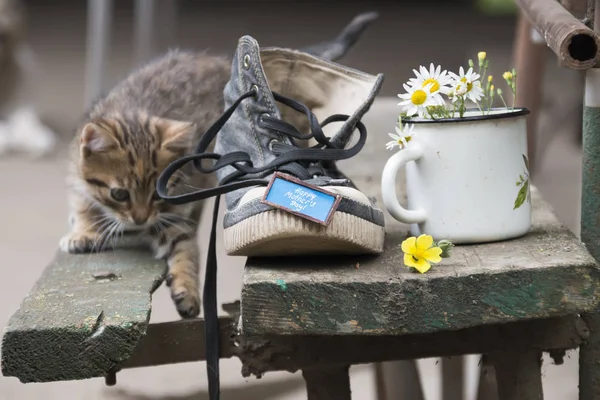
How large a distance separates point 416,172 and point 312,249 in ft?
0.61

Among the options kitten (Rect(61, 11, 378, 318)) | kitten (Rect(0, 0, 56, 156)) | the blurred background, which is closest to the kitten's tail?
the blurred background

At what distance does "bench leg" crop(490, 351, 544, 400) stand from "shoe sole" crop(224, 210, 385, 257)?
0.99 feet

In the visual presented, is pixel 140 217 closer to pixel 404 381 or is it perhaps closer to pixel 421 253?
pixel 421 253

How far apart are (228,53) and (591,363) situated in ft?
10.4

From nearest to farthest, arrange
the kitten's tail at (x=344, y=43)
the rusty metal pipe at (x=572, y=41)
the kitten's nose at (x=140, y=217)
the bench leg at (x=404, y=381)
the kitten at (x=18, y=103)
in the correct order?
the rusty metal pipe at (x=572, y=41), the kitten's nose at (x=140, y=217), the kitten's tail at (x=344, y=43), the bench leg at (x=404, y=381), the kitten at (x=18, y=103)

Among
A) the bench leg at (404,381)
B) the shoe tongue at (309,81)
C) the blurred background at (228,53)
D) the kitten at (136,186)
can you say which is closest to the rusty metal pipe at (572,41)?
the shoe tongue at (309,81)

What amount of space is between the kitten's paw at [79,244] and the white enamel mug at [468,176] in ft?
1.85

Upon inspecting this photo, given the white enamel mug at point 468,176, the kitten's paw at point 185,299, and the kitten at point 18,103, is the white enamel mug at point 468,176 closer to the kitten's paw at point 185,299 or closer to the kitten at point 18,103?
the kitten's paw at point 185,299

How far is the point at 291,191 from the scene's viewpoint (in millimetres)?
975

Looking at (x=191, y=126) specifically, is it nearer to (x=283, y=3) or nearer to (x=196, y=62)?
(x=196, y=62)

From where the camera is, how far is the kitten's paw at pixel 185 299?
51.8 inches

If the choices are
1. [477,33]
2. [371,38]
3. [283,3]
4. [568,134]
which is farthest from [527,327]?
[283,3]

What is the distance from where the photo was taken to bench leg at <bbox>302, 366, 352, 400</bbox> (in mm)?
1237

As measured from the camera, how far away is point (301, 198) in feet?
3.16
